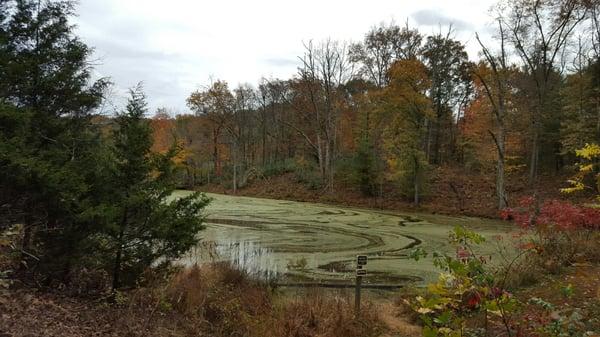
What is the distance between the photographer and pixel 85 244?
580 centimetres

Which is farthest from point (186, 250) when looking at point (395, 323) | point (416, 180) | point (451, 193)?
point (451, 193)

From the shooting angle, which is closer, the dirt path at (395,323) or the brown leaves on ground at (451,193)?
the dirt path at (395,323)

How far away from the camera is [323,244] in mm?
13250

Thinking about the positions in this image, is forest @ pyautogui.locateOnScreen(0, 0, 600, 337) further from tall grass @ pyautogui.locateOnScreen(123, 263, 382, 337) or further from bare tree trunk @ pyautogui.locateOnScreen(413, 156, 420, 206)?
bare tree trunk @ pyautogui.locateOnScreen(413, 156, 420, 206)

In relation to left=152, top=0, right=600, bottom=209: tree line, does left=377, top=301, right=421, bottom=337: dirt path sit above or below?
below

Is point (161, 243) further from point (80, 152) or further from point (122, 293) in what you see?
point (80, 152)

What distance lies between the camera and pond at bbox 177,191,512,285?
9.52m

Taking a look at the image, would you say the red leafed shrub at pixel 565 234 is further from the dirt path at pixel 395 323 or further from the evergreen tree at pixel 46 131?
the evergreen tree at pixel 46 131

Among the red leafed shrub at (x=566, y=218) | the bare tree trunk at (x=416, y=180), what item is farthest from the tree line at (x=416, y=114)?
the red leafed shrub at (x=566, y=218)

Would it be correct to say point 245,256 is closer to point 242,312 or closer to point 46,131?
point 242,312

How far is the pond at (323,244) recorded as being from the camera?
9516 millimetres

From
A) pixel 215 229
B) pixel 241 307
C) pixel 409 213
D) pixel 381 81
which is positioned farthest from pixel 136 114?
pixel 381 81

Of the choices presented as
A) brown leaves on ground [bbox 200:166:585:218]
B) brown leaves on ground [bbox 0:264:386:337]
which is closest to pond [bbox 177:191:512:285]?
brown leaves on ground [bbox 0:264:386:337]

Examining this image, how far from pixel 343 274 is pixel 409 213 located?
16770 mm
